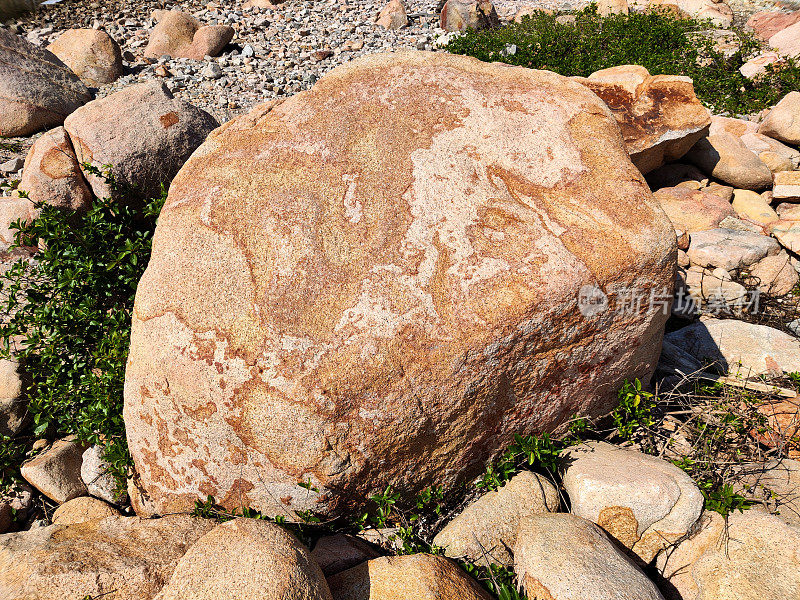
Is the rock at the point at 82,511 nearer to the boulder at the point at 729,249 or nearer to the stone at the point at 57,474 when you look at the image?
the stone at the point at 57,474

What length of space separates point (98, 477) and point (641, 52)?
8157 millimetres

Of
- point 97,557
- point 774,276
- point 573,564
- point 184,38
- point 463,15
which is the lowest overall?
point 774,276

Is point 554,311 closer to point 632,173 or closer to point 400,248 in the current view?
point 400,248

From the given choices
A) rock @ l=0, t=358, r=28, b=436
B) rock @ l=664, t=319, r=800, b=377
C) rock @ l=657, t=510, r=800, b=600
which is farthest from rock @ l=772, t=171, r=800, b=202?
rock @ l=0, t=358, r=28, b=436

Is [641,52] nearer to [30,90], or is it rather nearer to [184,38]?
[184,38]

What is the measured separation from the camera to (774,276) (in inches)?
177

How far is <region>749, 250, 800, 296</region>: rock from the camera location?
176 inches

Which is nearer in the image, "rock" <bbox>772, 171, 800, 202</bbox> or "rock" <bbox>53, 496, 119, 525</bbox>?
"rock" <bbox>53, 496, 119, 525</bbox>

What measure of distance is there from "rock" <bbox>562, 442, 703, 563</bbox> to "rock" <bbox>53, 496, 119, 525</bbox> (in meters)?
2.46

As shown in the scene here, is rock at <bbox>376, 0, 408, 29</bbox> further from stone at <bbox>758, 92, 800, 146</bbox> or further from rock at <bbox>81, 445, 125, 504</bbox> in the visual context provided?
rock at <bbox>81, 445, 125, 504</bbox>

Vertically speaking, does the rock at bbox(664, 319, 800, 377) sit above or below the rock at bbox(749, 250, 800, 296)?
above

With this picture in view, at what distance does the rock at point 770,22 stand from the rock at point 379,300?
870 cm

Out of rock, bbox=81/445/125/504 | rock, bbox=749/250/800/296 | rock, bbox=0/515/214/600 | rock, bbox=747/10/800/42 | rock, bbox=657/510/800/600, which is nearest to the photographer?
rock, bbox=0/515/214/600

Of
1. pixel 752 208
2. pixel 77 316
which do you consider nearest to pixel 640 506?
pixel 77 316
